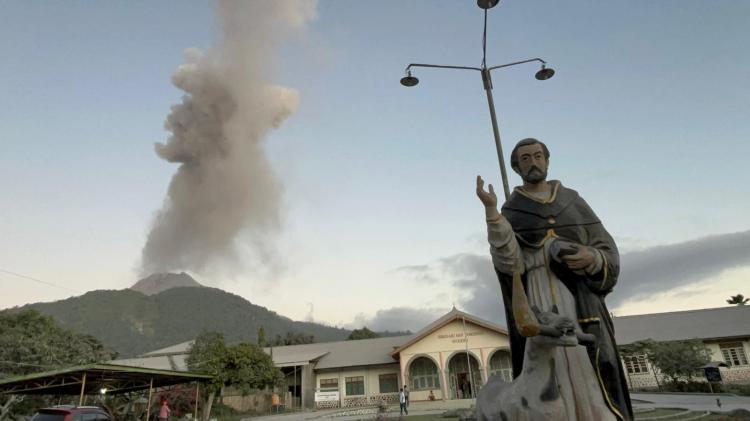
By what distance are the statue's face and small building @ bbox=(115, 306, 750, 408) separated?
98.9ft

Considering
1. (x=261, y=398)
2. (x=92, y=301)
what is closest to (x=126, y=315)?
(x=92, y=301)

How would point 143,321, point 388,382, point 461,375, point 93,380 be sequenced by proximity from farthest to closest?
point 143,321 < point 388,382 < point 461,375 < point 93,380

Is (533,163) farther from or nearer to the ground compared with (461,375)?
farther from the ground

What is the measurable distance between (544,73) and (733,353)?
3507cm

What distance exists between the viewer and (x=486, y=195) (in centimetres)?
312

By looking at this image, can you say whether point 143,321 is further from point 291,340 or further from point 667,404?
point 667,404

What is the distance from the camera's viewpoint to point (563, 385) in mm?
3158

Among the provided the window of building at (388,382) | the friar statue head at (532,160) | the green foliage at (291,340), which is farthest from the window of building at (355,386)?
the green foliage at (291,340)

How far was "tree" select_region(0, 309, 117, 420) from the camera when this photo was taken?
27.8 meters

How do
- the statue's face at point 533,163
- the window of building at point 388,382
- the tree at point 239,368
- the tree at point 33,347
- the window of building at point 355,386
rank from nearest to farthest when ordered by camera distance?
the statue's face at point 533,163 → the tree at point 33,347 → the tree at point 239,368 → the window of building at point 388,382 → the window of building at point 355,386

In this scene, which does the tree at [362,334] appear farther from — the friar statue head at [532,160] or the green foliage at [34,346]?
the friar statue head at [532,160]

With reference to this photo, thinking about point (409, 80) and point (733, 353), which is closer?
point (409, 80)

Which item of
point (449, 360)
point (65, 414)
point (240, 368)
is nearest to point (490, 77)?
point (65, 414)

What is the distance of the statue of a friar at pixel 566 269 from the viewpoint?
316 cm
